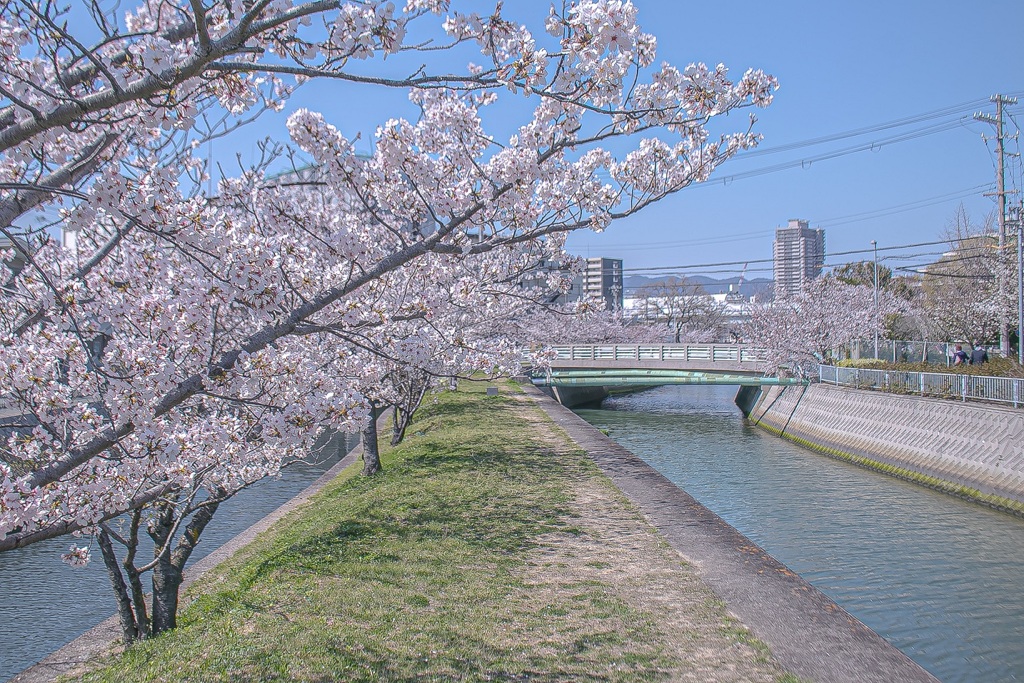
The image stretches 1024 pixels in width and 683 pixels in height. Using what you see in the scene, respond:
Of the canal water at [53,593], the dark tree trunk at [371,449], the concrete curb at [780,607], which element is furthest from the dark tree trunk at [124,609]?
the dark tree trunk at [371,449]

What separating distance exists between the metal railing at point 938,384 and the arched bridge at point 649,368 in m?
5.36

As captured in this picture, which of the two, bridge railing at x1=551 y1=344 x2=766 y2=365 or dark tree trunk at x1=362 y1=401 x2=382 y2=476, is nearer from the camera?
dark tree trunk at x1=362 y1=401 x2=382 y2=476

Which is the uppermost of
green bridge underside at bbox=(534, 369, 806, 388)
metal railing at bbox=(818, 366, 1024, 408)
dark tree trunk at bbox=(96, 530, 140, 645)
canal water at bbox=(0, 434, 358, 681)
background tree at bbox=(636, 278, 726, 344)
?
background tree at bbox=(636, 278, 726, 344)

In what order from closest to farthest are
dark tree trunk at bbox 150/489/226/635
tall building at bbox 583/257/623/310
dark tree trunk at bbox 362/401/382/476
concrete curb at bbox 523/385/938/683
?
concrete curb at bbox 523/385/938/683 → dark tree trunk at bbox 150/489/226/635 → dark tree trunk at bbox 362/401/382/476 → tall building at bbox 583/257/623/310

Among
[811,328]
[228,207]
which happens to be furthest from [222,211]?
[811,328]

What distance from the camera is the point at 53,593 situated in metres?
12.0

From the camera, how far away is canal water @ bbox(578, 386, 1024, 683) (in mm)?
9805

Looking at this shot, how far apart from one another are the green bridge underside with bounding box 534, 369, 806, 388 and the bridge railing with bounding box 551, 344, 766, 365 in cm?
103

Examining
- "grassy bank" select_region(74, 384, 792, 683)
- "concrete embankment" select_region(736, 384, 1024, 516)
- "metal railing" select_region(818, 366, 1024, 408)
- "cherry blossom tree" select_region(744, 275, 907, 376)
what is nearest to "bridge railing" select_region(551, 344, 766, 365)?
"cherry blossom tree" select_region(744, 275, 907, 376)

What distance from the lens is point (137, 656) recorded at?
7.11 metres

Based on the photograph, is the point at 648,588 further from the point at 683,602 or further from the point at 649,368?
the point at 649,368

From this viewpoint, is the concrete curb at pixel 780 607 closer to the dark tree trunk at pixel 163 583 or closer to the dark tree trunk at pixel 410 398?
the dark tree trunk at pixel 163 583

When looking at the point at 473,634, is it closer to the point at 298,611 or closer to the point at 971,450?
the point at 298,611

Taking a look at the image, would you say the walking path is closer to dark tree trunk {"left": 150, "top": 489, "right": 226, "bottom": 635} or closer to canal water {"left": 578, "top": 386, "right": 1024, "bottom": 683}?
dark tree trunk {"left": 150, "top": 489, "right": 226, "bottom": 635}
